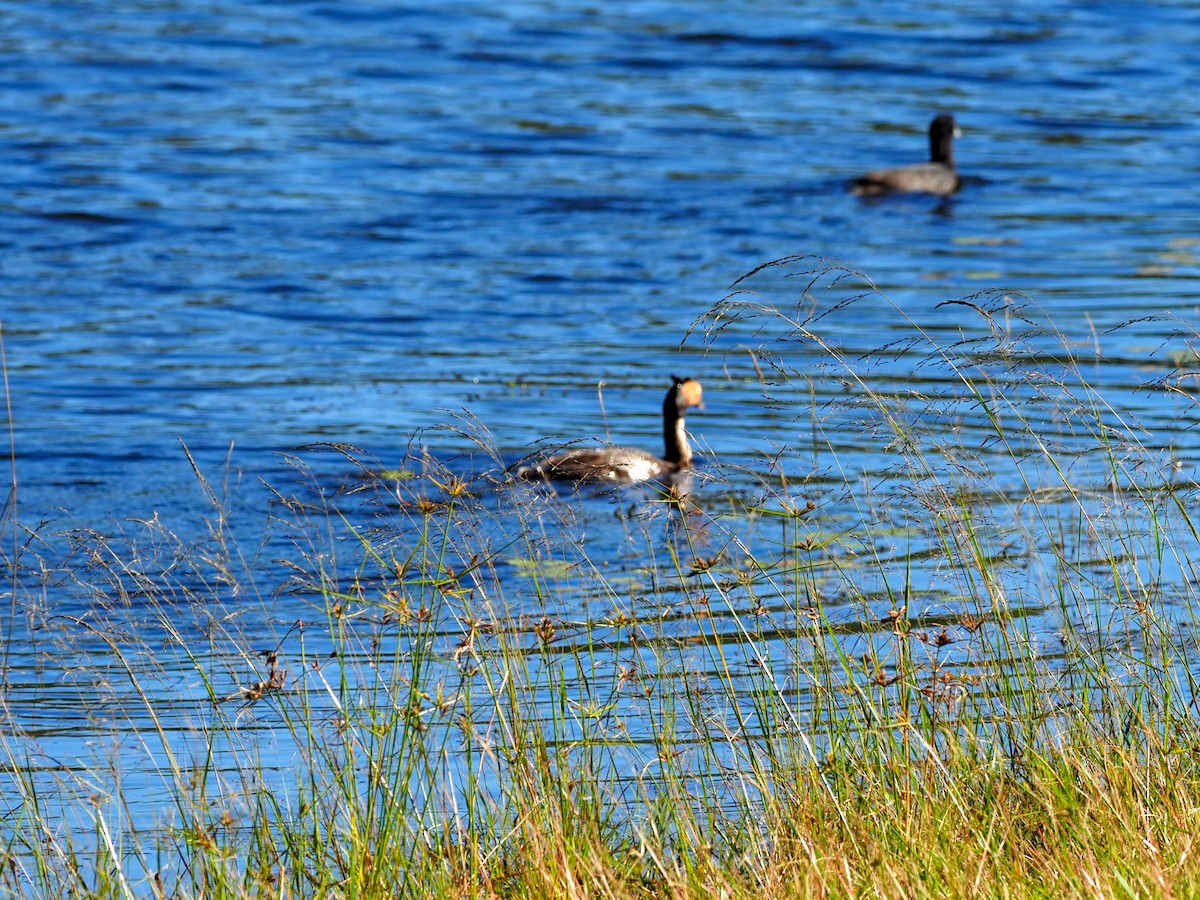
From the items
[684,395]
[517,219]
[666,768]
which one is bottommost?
[517,219]

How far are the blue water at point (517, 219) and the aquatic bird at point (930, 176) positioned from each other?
264 mm

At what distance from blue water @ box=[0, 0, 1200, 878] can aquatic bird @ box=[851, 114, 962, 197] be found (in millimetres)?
264

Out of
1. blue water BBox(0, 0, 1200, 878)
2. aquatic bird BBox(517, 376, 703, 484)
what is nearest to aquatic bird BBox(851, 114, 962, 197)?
blue water BBox(0, 0, 1200, 878)

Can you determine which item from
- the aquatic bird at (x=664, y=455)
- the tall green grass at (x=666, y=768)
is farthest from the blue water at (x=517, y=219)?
the tall green grass at (x=666, y=768)

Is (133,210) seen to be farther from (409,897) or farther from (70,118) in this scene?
(409,897)

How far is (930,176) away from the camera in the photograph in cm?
1956

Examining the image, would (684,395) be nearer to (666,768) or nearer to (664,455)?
(664,455)

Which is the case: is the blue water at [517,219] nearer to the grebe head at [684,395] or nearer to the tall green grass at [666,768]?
the grebe head at [684,395]

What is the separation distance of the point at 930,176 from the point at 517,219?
14.8 ft

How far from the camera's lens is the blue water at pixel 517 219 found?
440 inches

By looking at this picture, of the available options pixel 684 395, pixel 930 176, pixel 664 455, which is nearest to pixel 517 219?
pixel 930 176

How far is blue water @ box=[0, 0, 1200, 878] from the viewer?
11172mm

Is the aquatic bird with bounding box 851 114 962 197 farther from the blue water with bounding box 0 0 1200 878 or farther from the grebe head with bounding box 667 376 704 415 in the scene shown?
the grebe head with bounding box 667 376 704 415

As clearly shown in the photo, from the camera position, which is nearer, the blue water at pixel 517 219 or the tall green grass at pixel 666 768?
the tall green grass at pixel 666 768
